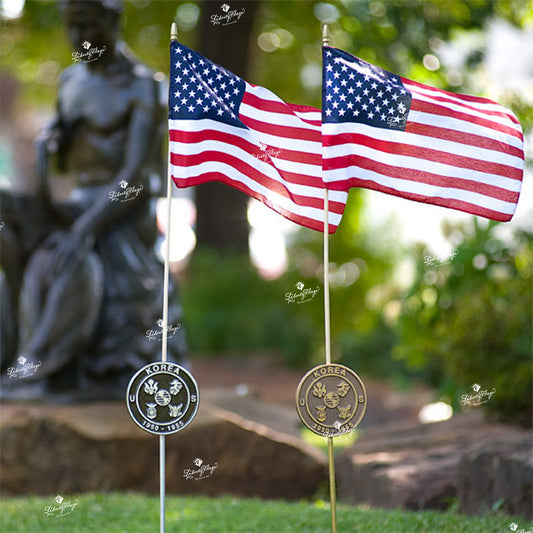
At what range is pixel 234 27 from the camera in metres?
14.9

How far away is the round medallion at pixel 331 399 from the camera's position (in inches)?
150

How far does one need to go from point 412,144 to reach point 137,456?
303 cm

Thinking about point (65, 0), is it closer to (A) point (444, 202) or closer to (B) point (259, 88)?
(B) point (259, 88)

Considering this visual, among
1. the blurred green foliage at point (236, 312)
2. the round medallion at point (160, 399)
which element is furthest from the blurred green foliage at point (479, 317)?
the blurred green foliage at point (236, 312)

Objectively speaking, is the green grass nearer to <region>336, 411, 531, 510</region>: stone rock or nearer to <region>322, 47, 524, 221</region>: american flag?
<region>336, 411, 531, 510</region>: stone rock

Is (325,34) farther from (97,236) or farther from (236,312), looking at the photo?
(236,312)

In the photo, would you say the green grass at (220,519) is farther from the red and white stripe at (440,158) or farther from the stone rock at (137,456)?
the red and white stripe at (440,158)

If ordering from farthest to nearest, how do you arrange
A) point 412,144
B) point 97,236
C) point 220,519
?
point 97,236 < point 220,519 < point 412,144

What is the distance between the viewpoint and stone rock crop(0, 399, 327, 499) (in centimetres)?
598

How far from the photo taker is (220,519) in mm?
5031

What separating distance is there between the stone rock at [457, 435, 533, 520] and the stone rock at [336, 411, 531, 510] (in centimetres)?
5

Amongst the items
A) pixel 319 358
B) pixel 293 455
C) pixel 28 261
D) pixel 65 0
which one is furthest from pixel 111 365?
pixel 319 358

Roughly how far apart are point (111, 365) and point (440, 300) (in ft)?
10.3

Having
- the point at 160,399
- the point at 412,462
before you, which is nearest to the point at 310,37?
the point at 412,462
